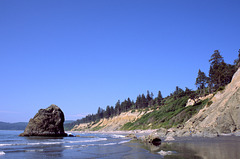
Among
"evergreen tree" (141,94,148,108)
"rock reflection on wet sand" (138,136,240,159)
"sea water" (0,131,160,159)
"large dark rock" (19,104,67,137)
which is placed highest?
"evergreen tree" (141,94,148,108)

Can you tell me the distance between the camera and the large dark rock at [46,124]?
1857 inches

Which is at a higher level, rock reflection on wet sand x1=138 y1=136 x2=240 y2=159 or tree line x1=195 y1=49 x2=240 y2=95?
tree line x1=195 y1=49 x2=240 y2=95

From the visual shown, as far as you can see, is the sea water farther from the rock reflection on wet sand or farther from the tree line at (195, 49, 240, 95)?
the tree line at (195, 49, 240, 95)

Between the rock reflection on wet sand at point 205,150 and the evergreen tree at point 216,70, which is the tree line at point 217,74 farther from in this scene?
the rock reflection on wet sand at point 205,150

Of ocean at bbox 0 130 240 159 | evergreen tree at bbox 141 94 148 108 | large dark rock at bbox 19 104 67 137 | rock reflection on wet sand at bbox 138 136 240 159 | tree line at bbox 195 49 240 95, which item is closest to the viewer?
rock reflection on wet sand at bbox 138 136 240 159

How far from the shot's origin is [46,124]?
47.8 m

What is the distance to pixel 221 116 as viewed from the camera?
30250mm

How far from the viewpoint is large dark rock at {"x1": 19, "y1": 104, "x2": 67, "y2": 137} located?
4716 centimetres

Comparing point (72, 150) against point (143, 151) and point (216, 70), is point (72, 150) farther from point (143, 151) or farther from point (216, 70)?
point (216, 70)

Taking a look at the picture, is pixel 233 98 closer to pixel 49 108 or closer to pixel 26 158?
pixel 26 158

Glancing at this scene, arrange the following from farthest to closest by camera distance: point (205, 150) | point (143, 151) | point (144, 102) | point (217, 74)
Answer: point (144, 102), point (217, 74), point (143, 151), point (205, 150)

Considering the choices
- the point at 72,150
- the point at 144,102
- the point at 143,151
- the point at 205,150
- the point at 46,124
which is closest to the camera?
the point at 205,150

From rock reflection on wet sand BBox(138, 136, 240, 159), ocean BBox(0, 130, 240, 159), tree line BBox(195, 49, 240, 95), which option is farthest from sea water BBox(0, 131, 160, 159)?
tree line BBox(195, 49, 240, 95)

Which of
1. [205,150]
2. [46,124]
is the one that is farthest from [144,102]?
[205,150]
